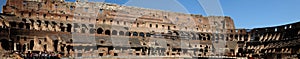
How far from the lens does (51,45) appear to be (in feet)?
161

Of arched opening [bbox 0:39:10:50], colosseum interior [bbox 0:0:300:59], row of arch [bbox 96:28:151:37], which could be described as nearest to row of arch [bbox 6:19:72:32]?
colosseum interior [bbox 0:0:300:59]

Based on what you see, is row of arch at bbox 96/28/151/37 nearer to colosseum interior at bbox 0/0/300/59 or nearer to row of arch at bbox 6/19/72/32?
colosseum interior at bbox 0/0/300/59

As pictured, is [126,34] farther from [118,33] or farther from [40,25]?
[40,25]

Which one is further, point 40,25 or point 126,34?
point 126,34

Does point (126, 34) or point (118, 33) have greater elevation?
point (118, 33)

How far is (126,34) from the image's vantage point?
62.2 metres

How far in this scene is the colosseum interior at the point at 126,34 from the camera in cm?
4900

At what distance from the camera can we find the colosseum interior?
4900 cm

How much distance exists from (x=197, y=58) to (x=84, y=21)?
1910 cm

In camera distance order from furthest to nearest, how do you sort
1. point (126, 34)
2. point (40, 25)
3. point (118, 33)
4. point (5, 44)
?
point (126, 34), point (118, 33), point (40, 25), point (5, 44)

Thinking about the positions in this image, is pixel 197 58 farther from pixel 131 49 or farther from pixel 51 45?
pixel 51 45

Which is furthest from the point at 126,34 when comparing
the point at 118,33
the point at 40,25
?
the point at 40,25

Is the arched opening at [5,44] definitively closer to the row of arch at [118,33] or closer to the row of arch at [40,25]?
the row of arch at [40,25]

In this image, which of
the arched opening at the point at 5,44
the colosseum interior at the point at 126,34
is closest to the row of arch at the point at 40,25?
the colosseum interior at the point at 126,34
